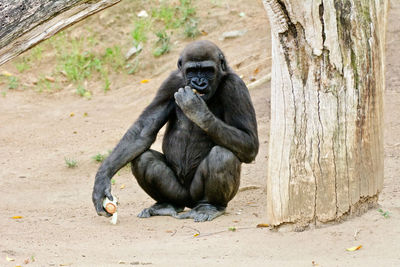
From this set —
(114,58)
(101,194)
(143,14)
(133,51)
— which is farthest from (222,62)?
(143,14)

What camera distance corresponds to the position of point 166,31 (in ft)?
42.0

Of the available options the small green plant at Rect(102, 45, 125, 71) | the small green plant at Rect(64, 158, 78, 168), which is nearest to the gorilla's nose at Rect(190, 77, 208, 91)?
the small green plant at Rect(64, 158, 78, 168)

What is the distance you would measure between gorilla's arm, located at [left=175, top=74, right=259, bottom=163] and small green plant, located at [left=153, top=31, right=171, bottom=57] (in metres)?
6.08

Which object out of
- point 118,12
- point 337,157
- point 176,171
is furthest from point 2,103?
point 337,157

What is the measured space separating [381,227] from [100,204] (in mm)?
2644

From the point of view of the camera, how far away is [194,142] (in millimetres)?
6418

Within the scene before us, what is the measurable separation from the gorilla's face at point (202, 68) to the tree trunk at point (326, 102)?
149cm

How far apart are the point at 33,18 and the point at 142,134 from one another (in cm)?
216

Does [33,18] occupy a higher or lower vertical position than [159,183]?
higher

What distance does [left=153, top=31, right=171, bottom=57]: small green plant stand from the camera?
1225 centimetres

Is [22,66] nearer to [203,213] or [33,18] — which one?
[203,213]

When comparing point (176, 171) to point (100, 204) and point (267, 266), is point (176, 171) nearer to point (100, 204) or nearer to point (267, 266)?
point (100, 204)

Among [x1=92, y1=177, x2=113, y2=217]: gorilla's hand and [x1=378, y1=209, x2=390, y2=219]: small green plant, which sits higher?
[x1=378, y1=209, x2=390, y2=219]: small green plant

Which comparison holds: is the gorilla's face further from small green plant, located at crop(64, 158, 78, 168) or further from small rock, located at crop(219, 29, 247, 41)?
small rock, located at crop(219, 29, 247, 41)
